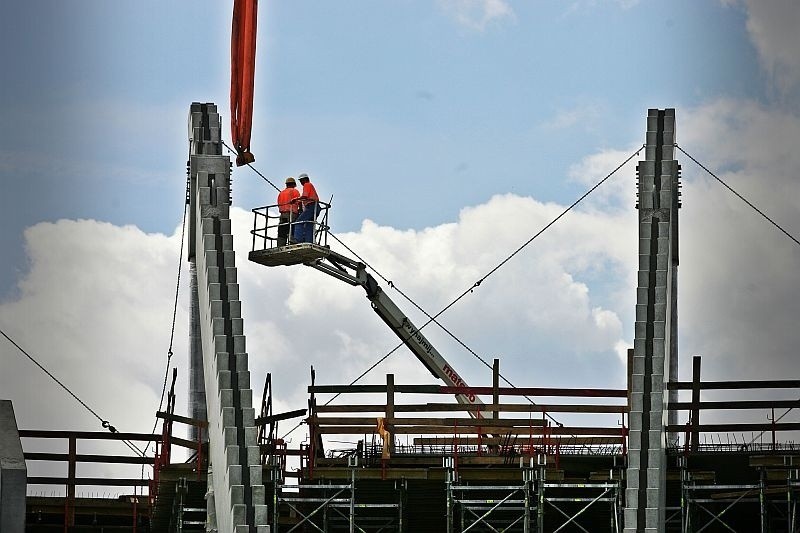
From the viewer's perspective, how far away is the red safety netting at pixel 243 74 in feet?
125

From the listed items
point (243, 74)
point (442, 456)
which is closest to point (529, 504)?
point (442, 456)

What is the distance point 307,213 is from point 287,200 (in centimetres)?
51

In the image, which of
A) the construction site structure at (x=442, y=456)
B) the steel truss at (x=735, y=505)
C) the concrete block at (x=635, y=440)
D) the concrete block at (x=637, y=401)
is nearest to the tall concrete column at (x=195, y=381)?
the construction site structure at (x=442, y=456)

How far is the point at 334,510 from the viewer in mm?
33969

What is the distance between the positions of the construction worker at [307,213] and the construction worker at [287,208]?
13 centimetres

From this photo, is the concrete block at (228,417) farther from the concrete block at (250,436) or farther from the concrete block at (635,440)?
the concrete block at (635,440)

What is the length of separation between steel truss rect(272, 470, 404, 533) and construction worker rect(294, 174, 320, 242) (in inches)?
259

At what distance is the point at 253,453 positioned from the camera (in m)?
27.4

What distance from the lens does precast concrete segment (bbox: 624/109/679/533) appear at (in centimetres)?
2772

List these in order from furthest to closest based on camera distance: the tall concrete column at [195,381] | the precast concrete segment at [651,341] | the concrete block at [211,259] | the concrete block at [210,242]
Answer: the tall concrete column at [195,381] < the concrete block at [210,242] < the concrete block at [211,259] < the precast concrete segment at [651,341]

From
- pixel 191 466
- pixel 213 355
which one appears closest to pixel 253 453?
pixel 213 355

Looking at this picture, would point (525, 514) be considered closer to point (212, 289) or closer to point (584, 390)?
point (584, 390)

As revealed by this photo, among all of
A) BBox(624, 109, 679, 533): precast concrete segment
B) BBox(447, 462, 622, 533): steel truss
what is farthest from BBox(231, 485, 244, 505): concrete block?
BBox(624, 109, 679, 533): precast concrete segment

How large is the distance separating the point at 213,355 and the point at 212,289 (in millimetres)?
1194
